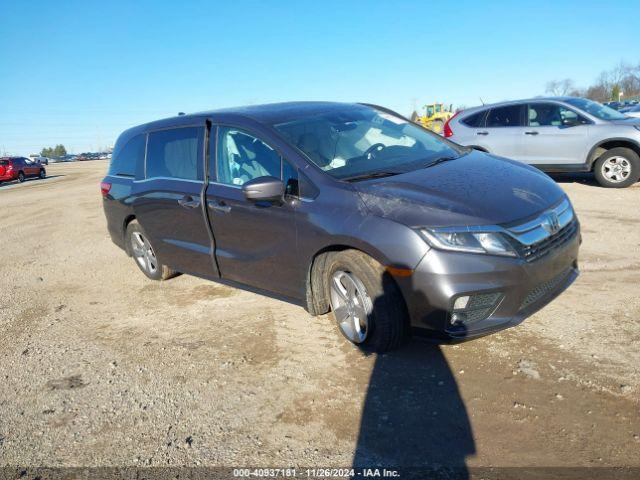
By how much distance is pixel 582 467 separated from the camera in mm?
2336

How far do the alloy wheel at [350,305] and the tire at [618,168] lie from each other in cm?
748

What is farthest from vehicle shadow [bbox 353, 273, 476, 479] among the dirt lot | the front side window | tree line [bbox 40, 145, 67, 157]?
tree line [bbox 40, 145, 67, 157]

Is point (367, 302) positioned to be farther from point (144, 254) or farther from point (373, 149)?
point (144, 254)

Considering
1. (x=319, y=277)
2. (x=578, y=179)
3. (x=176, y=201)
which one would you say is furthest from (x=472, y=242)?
(x=578, y=179)

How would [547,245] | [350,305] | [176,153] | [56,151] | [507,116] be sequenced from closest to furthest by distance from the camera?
[547,245] → [350,305] → [176,153] → [507,116] → [56,151]

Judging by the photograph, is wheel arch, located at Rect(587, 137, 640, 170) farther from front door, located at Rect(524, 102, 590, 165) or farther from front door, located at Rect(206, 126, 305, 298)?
front door, located at Rect(206, 126, 305, 298)

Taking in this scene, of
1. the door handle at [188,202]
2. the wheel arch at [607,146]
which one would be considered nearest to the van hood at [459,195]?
the door handle at [188,202]

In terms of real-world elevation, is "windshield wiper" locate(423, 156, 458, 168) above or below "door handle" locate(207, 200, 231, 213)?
Answer: above

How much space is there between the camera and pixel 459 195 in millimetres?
3285

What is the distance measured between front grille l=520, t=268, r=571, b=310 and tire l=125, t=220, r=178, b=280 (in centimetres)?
373

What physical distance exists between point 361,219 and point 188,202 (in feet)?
6.49

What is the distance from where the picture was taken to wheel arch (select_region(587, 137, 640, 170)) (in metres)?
8.73

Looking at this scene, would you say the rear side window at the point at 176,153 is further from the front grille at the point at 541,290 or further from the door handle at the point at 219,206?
the front grille at the point at 541,290

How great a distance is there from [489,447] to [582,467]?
41 cm
